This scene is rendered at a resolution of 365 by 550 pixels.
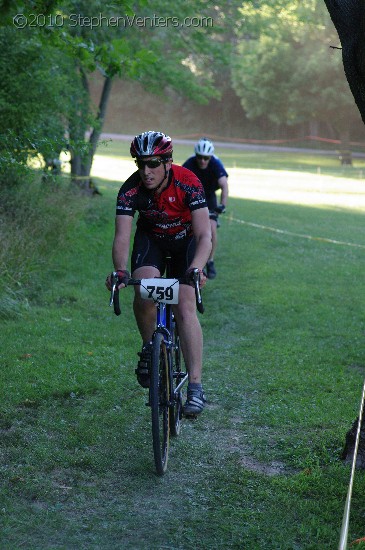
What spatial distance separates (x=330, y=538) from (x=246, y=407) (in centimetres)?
265

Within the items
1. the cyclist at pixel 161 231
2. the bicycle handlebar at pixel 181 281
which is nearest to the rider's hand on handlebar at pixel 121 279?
the bicycle handlebar at pixel 181 281

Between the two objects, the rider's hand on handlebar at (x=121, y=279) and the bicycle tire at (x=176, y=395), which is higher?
the rider's hand on handlebar at (x=121, y=279)

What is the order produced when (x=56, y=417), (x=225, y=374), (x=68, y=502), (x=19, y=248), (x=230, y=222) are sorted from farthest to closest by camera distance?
1. (x=230, y=222)
2. (x=19, y=248)
3. (x=225, y=374)
4. (x=56, y=417)
5. (x=68, y=502)

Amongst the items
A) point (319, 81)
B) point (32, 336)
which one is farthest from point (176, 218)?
point (319, 81)

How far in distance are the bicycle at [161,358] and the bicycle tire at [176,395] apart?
0.01 meters

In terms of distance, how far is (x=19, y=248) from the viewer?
1190cm

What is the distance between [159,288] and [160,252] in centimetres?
72

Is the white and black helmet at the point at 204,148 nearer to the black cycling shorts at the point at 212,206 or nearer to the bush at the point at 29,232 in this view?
the black cycling shorts at the point at 212,206

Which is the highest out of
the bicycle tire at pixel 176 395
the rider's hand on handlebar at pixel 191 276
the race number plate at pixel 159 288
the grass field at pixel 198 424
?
the rider's hand on handlebar at pixel 191 276

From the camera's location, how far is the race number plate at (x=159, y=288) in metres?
5.74

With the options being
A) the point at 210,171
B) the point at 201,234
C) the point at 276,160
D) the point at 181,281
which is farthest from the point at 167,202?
the point at 276,160

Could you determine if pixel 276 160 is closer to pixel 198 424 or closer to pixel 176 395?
pixel 198 424

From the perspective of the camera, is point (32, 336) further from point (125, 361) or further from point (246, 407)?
point (246, 407)

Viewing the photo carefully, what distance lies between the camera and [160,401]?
581 centimetres
